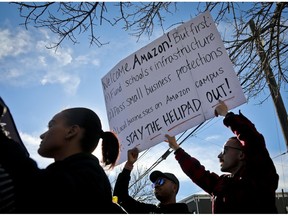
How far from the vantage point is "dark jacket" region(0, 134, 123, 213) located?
92cm

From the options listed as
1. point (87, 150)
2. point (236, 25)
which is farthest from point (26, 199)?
point (236, 25)

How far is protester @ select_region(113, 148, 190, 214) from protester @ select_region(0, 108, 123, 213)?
946 mm

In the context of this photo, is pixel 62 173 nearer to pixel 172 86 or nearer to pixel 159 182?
pixel 172 86

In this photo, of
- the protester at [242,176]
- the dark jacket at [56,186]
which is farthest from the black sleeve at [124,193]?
the dark jacket at [56,186]

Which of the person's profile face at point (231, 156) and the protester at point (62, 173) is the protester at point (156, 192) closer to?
the person's profile face at point (231, 156)

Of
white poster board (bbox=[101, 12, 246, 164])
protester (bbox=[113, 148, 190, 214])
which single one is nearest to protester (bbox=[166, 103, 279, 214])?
white poster board (bbox=[101, 12, 246, 164])

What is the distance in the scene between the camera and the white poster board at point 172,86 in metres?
2.09

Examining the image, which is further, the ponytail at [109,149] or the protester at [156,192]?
the protester at [156,192]

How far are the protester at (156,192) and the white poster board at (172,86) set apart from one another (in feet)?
0.41

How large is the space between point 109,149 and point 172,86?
82 centimetres

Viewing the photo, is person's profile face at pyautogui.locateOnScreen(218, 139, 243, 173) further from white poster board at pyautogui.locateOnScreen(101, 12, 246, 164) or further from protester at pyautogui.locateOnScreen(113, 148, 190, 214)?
protester at pyautogui.locateOnScreen(113, 148, 190, 214)

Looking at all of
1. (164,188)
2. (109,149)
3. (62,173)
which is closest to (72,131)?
(109,149)

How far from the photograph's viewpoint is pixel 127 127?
8.15 feet

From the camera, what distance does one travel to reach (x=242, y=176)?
1878 mm
